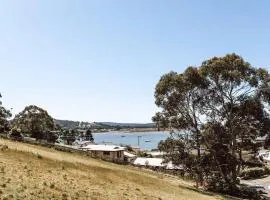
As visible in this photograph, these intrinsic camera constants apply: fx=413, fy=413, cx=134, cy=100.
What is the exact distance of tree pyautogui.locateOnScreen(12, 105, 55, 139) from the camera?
4490 inches

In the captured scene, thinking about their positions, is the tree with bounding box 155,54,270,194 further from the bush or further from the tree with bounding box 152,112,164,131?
the bush

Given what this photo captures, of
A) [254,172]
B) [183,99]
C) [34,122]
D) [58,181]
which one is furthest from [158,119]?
[34,122]

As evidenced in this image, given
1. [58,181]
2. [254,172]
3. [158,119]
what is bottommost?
[254,172]

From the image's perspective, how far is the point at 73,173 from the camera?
35.0 m

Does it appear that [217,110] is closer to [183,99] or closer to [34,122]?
[183,99]

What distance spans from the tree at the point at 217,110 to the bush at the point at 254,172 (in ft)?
113

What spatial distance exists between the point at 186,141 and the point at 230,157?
21.0ft

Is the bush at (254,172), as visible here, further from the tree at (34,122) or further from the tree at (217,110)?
the tree at (34,122)

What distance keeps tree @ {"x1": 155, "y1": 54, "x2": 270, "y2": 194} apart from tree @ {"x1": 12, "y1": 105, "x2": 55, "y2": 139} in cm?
6515

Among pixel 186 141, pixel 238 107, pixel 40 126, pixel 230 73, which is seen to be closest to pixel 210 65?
pixel 230 73

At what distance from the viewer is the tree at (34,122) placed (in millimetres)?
114050

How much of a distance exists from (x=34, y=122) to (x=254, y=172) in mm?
59761

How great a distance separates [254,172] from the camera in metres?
93.1

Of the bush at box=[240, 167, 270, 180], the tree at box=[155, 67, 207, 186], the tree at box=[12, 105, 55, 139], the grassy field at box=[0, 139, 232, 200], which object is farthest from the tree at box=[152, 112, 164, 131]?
the tree at box=[12, 105, 55, 139]
